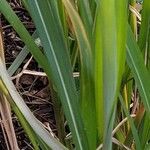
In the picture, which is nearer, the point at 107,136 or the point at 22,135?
the point at 107,136

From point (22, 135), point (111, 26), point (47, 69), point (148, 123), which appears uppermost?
point (111, 26)

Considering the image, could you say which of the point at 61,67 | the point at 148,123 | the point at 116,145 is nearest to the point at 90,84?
the point at 61,67

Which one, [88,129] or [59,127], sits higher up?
[88,129]

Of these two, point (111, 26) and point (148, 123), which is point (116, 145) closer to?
point (148, 123)

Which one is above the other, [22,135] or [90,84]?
[90,84]

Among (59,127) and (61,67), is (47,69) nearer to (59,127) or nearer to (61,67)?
(61,67)

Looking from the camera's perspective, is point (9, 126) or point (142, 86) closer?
point (142, 86)

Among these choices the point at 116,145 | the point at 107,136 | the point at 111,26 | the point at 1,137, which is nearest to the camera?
the point at 111,26

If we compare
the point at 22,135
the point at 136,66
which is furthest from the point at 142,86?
the point at 22,135

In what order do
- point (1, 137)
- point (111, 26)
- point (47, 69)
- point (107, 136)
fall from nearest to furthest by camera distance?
point (111, 26) → point (107, 136) → point (47, 69) → point (1, 137)
